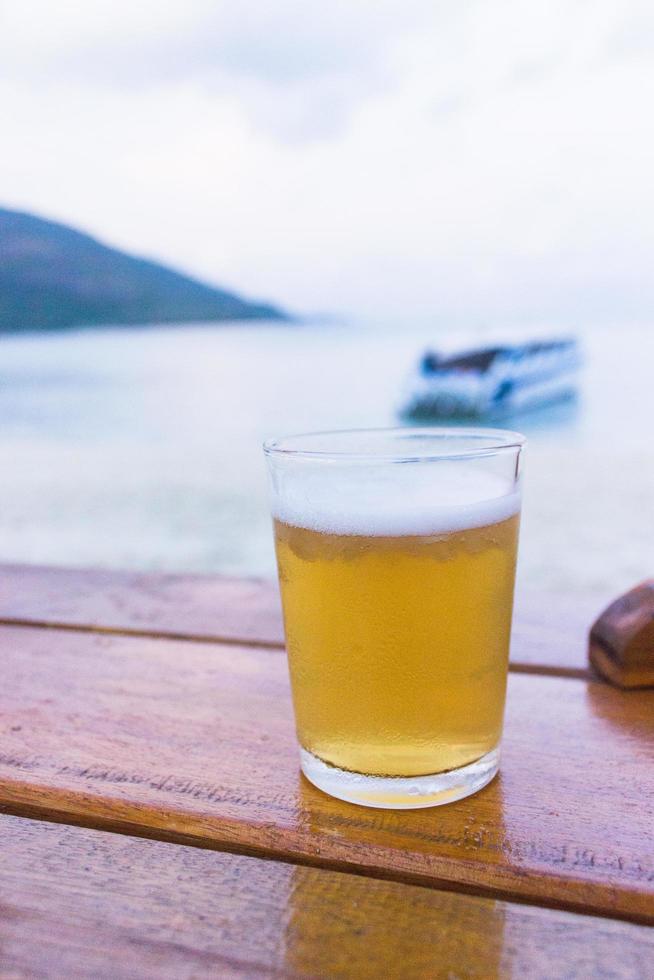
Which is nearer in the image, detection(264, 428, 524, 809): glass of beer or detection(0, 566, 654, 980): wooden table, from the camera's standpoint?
detection(0, 566, 654, 980): wooden table

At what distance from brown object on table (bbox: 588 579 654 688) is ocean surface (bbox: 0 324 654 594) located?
274 cm

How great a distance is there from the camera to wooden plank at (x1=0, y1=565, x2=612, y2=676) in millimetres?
944

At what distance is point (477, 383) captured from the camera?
29.7 ft

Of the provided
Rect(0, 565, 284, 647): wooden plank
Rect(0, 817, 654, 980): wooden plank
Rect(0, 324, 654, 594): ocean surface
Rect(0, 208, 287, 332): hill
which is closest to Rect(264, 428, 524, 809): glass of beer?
Rect(0, 817, 654, 980): wooden plank

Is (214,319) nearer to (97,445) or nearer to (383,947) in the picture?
(97,445)

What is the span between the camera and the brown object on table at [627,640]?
31.3 inches

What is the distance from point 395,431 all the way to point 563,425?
9.51 m

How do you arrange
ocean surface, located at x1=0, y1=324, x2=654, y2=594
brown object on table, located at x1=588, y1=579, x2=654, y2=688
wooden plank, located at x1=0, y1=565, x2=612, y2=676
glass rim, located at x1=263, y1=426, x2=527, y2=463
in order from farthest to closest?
ocean surface, located at x1=0, y1=324, x2=654, y2=594
wooden plank, located at x1=0, y1=565, x2=612, y2=676
brown object on table, located at x1=588, y1=579, x2=654, y2=688
glass rim, located at x1=263, y1=426, x2=527, y2=463

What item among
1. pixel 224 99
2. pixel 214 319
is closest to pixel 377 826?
pixel 214 319

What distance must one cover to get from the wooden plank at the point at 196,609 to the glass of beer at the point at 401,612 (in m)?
0.29

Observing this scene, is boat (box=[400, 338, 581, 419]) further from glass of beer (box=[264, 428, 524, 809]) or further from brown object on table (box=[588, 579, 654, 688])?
glass of beer (box=[264, 428, 524, 809])

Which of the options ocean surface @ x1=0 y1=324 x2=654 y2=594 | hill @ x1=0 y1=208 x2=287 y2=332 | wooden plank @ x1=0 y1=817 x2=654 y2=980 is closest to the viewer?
wooden plank @ x1=0 y1=817 x2=654 y2=980

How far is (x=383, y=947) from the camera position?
1.49ft

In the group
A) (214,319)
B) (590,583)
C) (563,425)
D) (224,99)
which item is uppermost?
(224,99)
